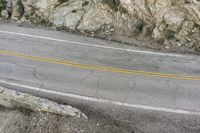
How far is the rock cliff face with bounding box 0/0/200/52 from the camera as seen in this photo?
16.5 meters

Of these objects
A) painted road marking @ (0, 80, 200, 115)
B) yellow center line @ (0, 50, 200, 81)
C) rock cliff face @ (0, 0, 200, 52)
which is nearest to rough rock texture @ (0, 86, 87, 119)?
painted road marking @ (0, 80, 200, 115)

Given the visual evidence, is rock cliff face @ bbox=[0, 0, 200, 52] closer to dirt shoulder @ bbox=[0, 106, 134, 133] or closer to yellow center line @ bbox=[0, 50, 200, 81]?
yellow center line @ bbox=[0, 50, 200, 81]

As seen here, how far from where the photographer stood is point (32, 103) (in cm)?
1211

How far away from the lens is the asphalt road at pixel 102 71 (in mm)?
12398

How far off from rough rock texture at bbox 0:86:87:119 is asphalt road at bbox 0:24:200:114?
98 centimetres

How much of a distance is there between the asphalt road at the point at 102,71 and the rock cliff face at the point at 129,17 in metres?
1.29

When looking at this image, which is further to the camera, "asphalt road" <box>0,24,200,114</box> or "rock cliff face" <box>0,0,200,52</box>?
"rock cliff face" <box>0,0,200,52</box>

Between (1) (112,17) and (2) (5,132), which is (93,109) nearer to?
(2) (5,132)

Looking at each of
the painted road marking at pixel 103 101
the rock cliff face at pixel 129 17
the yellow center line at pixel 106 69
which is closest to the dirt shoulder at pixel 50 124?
the painted road marking at pixel 103 101

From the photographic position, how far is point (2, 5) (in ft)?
70.9

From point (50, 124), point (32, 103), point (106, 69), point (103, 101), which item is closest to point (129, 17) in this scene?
point (106, 69)

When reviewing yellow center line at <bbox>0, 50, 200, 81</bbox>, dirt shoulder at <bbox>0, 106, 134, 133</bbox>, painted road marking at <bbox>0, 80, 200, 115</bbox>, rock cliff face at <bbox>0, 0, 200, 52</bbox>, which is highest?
rock cliff face at <bbox>0, 0, 200, 52</bbox>

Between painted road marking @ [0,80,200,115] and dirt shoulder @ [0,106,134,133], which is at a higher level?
painted road marking @ [0,80,200,115]

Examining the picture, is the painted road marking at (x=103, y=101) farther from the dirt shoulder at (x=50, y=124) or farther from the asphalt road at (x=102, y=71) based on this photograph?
the dirt shoulder at (x=50, y=124)
